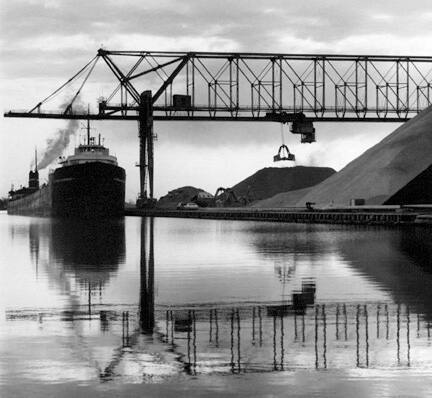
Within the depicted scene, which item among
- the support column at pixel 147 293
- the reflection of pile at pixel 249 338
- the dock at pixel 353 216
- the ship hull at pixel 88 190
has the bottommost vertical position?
the reflection of pile at pixel 249 338

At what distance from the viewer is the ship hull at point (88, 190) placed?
11606 centimetres

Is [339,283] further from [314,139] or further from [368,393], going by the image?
[314,139]

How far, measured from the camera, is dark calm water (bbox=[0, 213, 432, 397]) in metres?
11.1

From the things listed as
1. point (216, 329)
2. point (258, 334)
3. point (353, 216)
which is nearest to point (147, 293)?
point (216, 329)

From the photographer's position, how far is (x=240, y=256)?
118ft

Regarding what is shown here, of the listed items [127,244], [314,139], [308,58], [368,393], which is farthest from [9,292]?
[308,58]

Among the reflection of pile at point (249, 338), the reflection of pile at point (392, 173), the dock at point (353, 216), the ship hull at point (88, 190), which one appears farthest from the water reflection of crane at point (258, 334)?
the ship hull at point (88, 190)

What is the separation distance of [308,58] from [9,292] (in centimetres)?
10982

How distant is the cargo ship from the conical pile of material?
22.9m

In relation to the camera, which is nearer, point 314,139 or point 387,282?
point 387,282

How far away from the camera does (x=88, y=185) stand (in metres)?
116

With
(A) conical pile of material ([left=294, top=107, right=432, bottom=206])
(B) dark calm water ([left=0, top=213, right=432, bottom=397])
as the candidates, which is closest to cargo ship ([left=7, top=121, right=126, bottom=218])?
(A) conical pile of material ([left=294, top=107, right=432, bottom=206])

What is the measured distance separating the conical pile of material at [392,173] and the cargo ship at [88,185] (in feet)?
75.1

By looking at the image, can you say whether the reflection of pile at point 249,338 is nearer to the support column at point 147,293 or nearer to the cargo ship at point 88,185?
the support column at point 147,293
